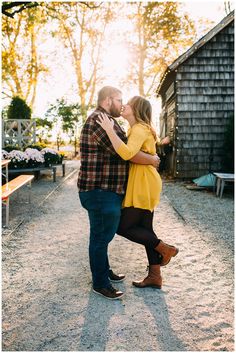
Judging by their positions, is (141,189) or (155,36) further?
(155,36)

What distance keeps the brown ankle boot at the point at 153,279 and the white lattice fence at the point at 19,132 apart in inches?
515

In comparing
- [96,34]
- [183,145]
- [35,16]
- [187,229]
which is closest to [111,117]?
[187,229]

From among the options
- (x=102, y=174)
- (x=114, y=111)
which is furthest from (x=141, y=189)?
(x=114, y=111)

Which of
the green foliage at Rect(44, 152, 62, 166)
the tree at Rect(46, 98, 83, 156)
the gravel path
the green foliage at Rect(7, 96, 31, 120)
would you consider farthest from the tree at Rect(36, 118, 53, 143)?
the gravel path

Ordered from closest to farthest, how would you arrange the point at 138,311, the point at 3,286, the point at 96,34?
the point at 138,311, the point at 3,286, the point at 96,34

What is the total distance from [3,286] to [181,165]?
382 inches

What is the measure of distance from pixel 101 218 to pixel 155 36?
24871 mm

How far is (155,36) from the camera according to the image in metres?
26.2

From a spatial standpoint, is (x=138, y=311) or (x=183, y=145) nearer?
(x=138, y=311)

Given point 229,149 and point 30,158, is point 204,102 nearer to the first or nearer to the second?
point 229,149

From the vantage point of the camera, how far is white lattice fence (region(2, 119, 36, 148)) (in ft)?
54.3

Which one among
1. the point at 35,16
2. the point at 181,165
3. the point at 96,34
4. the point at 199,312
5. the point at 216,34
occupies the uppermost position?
the point at 96,34

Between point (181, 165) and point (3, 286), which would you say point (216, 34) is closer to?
point (181, 165)

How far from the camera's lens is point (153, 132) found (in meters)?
3.84
